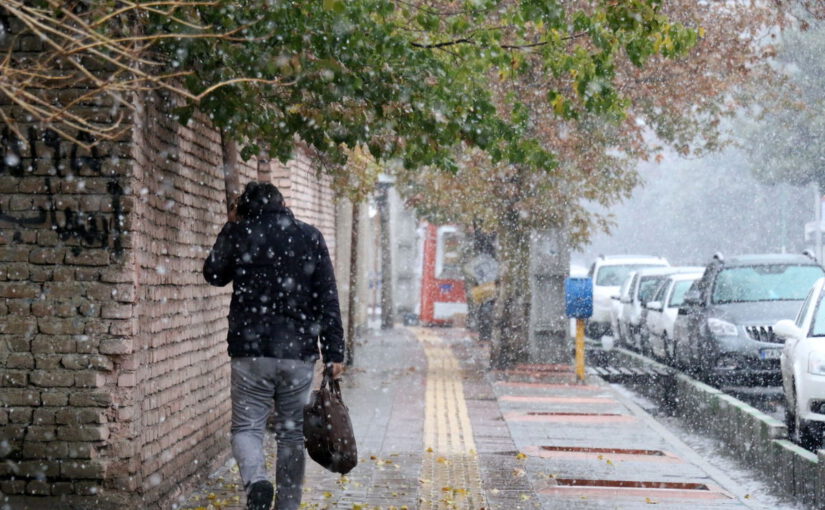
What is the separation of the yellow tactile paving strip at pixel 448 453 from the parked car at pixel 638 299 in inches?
230

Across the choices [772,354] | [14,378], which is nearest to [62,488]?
[14,378]

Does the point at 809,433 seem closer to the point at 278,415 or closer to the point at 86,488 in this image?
the point at 278,415

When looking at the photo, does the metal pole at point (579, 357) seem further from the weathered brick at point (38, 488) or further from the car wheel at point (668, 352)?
the weathered brick at point (38, 488)

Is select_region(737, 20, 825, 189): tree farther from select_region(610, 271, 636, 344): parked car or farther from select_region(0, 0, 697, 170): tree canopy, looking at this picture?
select_region(0, 0, 697, 170): tree canopy

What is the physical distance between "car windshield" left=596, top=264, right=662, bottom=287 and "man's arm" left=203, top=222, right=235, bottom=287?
936 inches

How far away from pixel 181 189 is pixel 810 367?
520 cm

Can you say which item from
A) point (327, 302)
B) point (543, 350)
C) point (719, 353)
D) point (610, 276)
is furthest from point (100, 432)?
point (610, 276)

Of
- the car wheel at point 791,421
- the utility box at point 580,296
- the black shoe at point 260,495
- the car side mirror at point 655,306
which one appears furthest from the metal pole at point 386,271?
the black shoe at point 260,495

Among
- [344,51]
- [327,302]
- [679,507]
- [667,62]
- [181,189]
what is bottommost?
[679,507]

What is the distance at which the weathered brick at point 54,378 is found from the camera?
6.96m

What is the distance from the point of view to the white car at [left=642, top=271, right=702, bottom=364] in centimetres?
1925

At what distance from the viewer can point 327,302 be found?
7137mm

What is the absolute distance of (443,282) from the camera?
126 ft

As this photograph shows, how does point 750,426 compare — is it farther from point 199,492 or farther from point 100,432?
point 100,432
